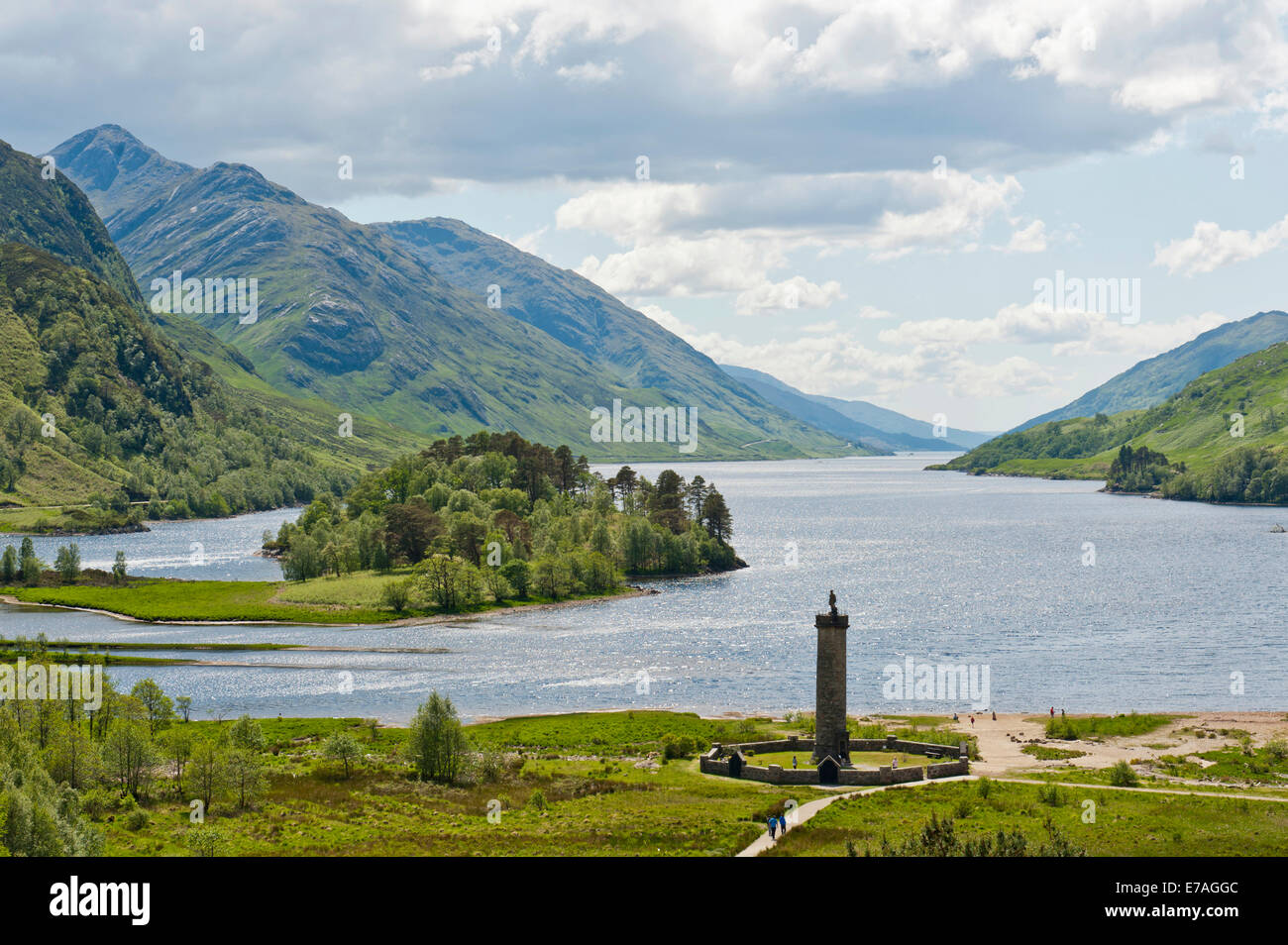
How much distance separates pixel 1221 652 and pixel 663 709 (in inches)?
2884

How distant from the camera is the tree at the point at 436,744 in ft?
268

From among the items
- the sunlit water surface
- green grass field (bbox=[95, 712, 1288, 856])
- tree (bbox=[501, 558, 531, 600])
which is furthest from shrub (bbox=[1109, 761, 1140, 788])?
tree (bbox=[501, 558, 531, 600])

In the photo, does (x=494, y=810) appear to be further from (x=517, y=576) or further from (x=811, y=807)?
(x=517, y=576)

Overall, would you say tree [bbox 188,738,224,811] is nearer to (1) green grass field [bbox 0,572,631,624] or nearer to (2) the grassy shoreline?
(2) the grassy shoreline

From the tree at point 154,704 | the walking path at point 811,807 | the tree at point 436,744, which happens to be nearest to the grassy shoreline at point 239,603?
the tree at point 154,704

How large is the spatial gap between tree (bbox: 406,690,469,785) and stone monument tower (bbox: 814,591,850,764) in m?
26.2

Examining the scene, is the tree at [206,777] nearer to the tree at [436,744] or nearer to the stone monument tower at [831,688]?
the tree at [436,744]

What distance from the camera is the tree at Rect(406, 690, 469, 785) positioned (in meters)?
81.6

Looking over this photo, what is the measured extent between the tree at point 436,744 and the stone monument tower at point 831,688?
1031 inches

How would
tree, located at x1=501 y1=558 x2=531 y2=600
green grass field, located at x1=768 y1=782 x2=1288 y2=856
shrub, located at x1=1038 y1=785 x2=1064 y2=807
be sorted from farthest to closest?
tree, located at x1=501 y1=558 x2=531 y2=600
shrub, located at x1=1038 y1=785 x2=1064 y2=807
green grass field, located at x1=768 y1=782 x2=1288 y2=856

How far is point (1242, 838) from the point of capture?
54.8 meters

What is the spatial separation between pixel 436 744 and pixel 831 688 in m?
29.1
